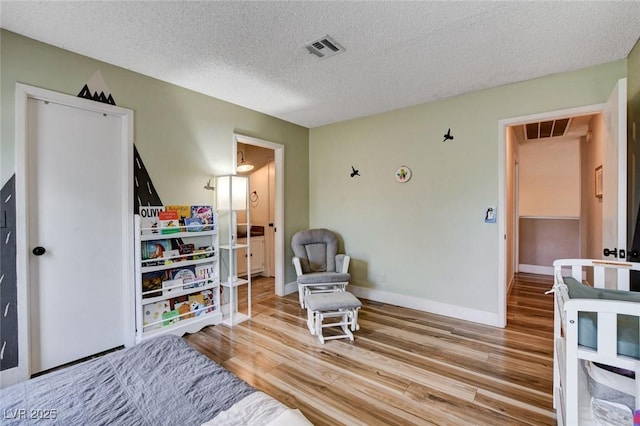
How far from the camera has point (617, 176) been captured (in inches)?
81.7

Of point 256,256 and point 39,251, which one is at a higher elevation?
point 39,251

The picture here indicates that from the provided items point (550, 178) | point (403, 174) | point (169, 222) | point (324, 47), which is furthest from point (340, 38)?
point (550, 178)

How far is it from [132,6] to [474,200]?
3479 mm

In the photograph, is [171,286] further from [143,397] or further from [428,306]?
[428,306]

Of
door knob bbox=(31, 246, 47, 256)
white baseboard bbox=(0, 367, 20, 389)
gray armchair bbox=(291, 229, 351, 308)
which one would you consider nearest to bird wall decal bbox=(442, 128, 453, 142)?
gray armchair bbox=(291, 229, 351, 308)

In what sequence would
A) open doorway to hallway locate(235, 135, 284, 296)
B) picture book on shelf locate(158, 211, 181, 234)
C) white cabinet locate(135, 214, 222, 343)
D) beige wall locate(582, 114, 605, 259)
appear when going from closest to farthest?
white cabinet locate(135, 214, 222, 343), picture book on shelf locate(158, 211, 181, 234), beige wall locate(582, 114, 605, 259), open doorway to hallway locate(235, 135, 284, 296)

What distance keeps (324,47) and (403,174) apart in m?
2.00

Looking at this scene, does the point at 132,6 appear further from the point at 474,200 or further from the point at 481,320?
the point at 481,320

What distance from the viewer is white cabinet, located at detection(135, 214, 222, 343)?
8.93ft

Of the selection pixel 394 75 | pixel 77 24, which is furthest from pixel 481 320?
pixel 77 24

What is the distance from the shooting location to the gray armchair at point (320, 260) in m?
3.67

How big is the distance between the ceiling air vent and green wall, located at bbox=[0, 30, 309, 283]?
5.06 ft

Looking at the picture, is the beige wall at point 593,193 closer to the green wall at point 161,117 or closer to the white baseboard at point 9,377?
the green wall at point 161,117

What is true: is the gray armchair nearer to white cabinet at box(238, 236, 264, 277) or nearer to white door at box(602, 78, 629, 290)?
white cabinet at box(238, 236, 264, 277)
